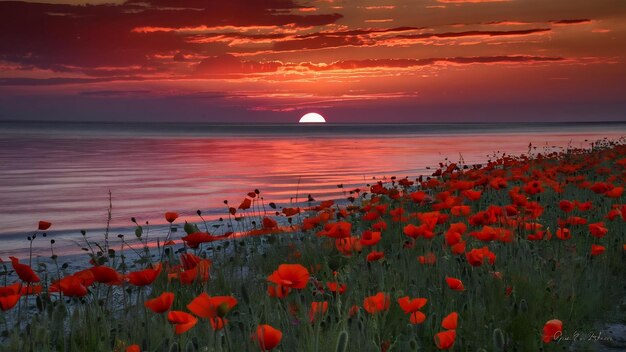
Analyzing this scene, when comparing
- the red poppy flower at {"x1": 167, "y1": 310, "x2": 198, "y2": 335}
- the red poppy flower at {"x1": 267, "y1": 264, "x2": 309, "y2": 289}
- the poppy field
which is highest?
the red poppy flower at {"x1": 267, "y1": 264, "x2": 309, "y2": 289}

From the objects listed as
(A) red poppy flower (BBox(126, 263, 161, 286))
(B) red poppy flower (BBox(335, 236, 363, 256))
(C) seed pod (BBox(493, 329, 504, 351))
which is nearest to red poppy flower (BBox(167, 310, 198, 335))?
(A) red poppy flower (BBox(126, 263, 161, 286))

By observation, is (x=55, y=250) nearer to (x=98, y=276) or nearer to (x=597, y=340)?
(x=98, y=276)

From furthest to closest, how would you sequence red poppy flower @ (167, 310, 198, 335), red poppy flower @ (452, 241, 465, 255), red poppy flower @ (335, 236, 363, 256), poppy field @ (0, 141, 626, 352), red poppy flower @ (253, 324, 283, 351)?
red poppy flower @ (335, 236, 363, 256) < red poppy flower @ (452, 241, 465, 255) < poppy field @ (0, 141, 626, 352) < red poppy flower @ (167, 310, 198, 335) < red poppy flower @ (253, 324, 283, 351)

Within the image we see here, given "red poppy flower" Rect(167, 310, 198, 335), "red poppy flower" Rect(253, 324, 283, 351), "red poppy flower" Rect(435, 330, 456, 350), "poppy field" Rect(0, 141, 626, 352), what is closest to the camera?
"red poppy flower" Rect(253, 324, 283, 351)

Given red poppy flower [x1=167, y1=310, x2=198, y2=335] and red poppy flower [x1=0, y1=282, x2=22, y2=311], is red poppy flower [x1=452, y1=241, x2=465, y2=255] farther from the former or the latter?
red poppy flower [x1=0, y1=282, x2=22, y2=311]

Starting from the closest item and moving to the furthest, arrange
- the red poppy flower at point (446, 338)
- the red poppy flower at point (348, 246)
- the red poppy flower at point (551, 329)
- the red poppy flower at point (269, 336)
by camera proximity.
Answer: the red poppy flower at point (269, 336)
the red poppy flower at point (446, 338)
the red poppy flower at point (551, 329)
the red poppy flower at point (348, 246)

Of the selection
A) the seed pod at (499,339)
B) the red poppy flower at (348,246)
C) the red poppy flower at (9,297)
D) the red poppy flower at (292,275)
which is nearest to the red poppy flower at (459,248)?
the red poppy flower at (348,246)

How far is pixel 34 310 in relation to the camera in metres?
6.04

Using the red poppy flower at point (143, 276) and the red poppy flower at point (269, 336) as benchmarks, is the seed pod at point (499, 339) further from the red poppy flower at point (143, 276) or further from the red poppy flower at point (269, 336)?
the red poppy flower at point (143, 276)

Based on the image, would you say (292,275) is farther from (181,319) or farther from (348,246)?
(348,246)

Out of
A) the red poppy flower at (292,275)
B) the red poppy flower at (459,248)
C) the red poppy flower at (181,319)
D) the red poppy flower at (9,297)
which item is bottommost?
the red poppy flower at (459,248)

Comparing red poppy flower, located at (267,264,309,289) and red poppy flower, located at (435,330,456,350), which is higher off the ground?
red poppy flower, located at (267,264,309,289)

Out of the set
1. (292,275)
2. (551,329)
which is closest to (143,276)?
Result: (292,275)

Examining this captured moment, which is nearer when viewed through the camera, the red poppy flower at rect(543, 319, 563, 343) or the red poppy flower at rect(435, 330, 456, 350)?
the red poppy flower at rect(435, 330, 456, 350)
